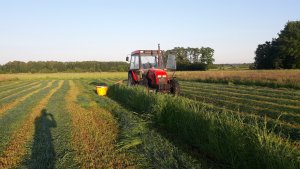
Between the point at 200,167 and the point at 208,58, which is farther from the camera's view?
the point at 208,58

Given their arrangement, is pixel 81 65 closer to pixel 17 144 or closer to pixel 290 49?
pixel 290 49

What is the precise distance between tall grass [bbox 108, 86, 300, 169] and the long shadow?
2.74m

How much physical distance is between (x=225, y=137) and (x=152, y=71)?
8.97 meters

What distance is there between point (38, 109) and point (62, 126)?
4122 millimetres

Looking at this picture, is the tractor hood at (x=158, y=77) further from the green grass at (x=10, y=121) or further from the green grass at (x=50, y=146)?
the green grass at (x=10, y=121)

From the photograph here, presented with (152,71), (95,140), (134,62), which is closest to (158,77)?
(152,71)

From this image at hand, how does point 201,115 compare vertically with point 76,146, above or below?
above

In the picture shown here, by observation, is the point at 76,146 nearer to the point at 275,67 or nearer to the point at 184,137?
the point at 184,137

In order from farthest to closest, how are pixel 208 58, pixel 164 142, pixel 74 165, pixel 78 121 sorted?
pixel 208 58
pixel 78 121
pixel 164 142
pixel 74 165

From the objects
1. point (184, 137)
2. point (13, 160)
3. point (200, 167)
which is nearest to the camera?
point (200, 167)

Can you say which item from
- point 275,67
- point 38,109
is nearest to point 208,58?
point 275,67

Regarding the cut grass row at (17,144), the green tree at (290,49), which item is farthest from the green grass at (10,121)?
the green tree at (290,49)

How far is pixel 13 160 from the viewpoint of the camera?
580cm

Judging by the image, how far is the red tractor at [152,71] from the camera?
13.8 m
